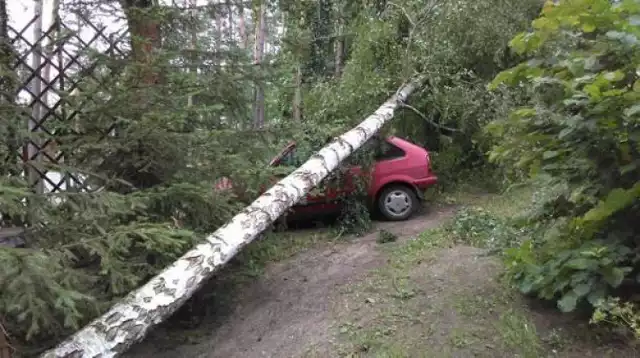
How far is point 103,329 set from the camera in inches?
160

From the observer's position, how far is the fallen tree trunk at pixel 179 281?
397cm

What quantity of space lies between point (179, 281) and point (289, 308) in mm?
1661

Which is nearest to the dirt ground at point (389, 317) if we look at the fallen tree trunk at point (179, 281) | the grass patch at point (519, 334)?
the grass patch at point (519, 334)

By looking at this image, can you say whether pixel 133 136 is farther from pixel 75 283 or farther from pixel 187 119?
pixel 75 283

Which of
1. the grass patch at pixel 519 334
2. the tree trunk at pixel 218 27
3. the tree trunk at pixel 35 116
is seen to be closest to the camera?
the grass patch at pixel 519 334

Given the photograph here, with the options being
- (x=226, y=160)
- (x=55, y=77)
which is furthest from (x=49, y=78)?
(x=226, y=160)

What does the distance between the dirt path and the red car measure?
134 cm

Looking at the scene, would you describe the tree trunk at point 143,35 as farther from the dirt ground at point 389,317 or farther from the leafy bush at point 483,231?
the leafy bush at point 483,231

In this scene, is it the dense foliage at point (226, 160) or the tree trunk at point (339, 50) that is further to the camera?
the tree trunk at point (339, 50)

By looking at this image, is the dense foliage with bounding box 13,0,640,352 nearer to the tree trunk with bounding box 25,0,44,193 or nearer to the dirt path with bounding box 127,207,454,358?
the tree trunk with bounding box 25,0,44,193

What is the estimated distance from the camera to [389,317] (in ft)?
16.8

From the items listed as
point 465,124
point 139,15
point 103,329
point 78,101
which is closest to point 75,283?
point 103,329

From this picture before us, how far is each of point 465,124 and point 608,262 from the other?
7997 mm

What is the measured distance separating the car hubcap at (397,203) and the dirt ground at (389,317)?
2.46 meters
